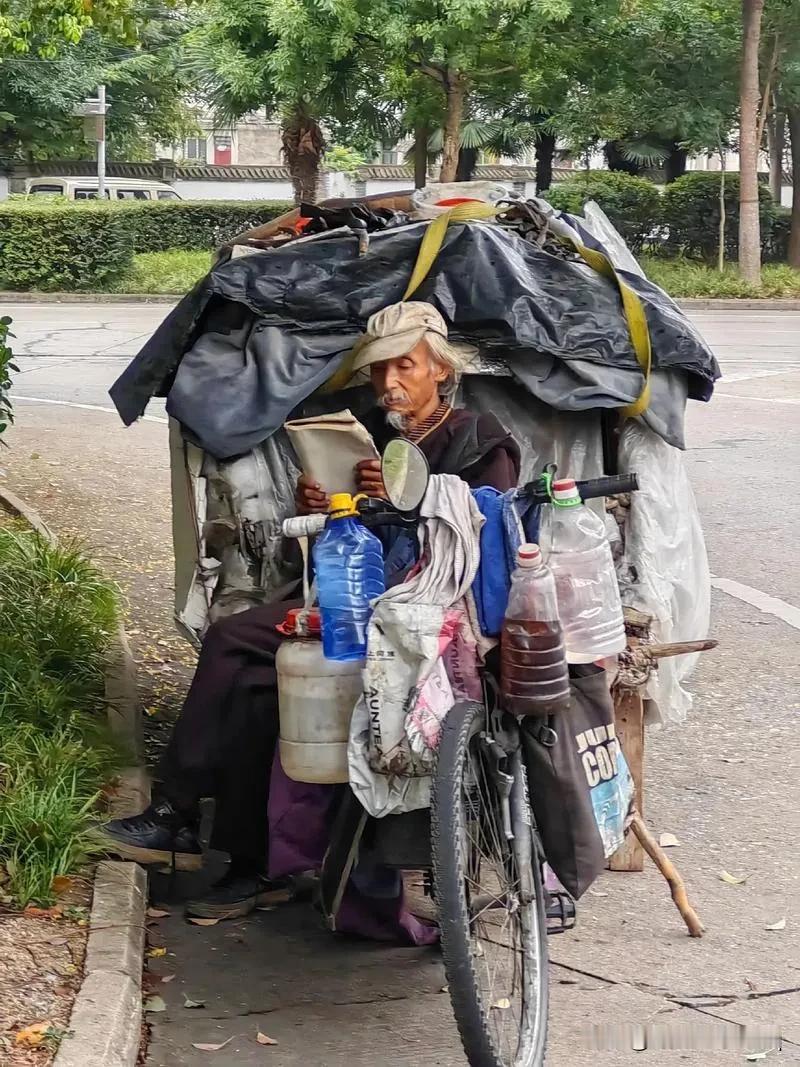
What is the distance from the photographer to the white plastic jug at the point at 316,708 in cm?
334

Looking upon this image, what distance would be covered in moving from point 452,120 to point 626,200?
4428 mm

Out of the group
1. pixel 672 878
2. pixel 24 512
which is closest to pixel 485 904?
pixel 672 878

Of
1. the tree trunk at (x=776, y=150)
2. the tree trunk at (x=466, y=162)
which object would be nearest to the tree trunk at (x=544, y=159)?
the tree trunk at (x=466, y=162)

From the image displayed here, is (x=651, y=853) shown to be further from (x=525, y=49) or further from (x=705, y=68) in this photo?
(x=705, y=68)

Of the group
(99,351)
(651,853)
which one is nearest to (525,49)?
(99,351)

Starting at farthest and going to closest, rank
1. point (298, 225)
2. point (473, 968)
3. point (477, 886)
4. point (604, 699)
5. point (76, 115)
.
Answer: point (76, 115) → point (298, 225) → point (604, 699) → point (477, 886) → point (473, 968)

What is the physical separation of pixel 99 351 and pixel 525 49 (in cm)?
1226

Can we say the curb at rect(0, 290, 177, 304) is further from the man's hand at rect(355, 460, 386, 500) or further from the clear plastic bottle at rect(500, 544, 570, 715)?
the clear plastic bottle at rect(500, 544, 570, 715)

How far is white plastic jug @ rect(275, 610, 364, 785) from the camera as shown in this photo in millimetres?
3344

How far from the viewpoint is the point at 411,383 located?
13.5 feet

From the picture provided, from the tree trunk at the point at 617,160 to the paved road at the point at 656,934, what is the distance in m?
27.7

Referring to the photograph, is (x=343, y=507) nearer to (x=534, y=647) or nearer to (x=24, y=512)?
(x=534, y=647)

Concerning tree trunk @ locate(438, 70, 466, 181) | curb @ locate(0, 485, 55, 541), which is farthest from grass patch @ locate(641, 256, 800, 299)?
curb @ locate(0, 485, 55, 541)

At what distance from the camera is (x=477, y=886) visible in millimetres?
3121
